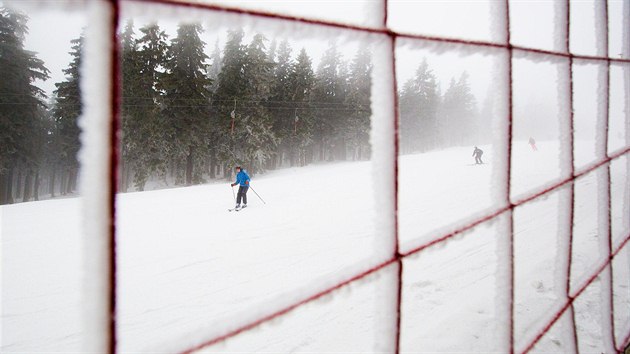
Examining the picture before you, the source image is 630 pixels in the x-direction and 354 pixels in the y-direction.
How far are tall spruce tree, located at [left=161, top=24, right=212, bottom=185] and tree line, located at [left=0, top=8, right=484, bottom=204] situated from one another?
0.08m

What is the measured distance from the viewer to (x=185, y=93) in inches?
1061

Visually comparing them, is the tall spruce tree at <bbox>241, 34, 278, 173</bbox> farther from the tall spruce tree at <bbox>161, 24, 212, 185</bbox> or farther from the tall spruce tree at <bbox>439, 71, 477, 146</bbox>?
the tall spruce tree at <bbox>439, 71, 477, 146</bbox>

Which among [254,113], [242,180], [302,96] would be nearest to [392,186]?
[242,180]

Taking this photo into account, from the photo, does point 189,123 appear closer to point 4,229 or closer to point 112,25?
point 4,229

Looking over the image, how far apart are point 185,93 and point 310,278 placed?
25.2m

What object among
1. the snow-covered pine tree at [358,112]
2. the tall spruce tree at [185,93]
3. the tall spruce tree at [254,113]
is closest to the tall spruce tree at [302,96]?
the snow-covered pine tree at [358,112]

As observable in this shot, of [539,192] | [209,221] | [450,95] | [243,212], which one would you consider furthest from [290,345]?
[450,95]

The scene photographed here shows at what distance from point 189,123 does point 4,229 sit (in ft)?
61.3

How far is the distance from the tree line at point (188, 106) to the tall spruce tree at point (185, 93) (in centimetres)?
8

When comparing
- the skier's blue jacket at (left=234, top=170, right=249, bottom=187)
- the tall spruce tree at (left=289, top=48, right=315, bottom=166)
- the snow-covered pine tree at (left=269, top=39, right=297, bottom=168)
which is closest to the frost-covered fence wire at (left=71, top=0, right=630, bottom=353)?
the skier's blue jacket at (left=234, top=170, right=249, bottom=187)

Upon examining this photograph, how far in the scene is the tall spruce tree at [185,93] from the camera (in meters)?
26.3

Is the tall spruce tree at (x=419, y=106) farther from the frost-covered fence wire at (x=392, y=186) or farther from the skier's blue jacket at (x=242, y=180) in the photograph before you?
the frost-covered fence wire at (x=392, y=186)

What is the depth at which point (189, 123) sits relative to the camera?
27.4 metres

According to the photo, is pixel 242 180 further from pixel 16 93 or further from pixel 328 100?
pixel 328 100
